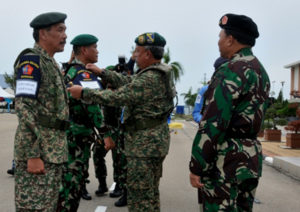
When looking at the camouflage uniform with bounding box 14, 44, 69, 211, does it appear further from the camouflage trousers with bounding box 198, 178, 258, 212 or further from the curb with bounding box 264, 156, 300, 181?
the curb with bounding box 264, 156, 300, 181

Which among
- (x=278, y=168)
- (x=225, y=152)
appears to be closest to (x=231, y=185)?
(x=225, y=152)

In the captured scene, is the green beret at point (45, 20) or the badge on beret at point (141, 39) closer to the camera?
the green beret at point (45, 20)

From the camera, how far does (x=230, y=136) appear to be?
2252mm

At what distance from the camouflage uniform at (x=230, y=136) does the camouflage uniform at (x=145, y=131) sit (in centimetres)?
84

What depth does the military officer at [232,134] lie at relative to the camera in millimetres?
2164

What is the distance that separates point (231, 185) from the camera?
2193 mm

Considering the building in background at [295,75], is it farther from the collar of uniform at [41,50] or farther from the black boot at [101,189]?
the collar of uniform at [41,50]

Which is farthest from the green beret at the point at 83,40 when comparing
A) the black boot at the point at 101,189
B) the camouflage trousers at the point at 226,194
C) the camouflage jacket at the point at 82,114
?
the black boot at the point at 101,189

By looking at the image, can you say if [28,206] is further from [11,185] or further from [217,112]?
[11,185]

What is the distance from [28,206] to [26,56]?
3.63ft

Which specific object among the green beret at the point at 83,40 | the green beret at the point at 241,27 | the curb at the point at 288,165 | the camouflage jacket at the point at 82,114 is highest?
the green beret at the point at 83,40

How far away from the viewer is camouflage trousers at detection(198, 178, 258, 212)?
2.18 m

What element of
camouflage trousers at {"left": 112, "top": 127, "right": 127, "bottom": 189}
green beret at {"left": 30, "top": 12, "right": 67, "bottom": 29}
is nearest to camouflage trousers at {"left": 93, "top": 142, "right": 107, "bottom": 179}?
camouflage trousers at {"left": 112, "top": 127, "right": 127, "bottom": 189}

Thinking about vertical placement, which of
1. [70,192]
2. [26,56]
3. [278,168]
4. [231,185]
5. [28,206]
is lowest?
[278,168]
